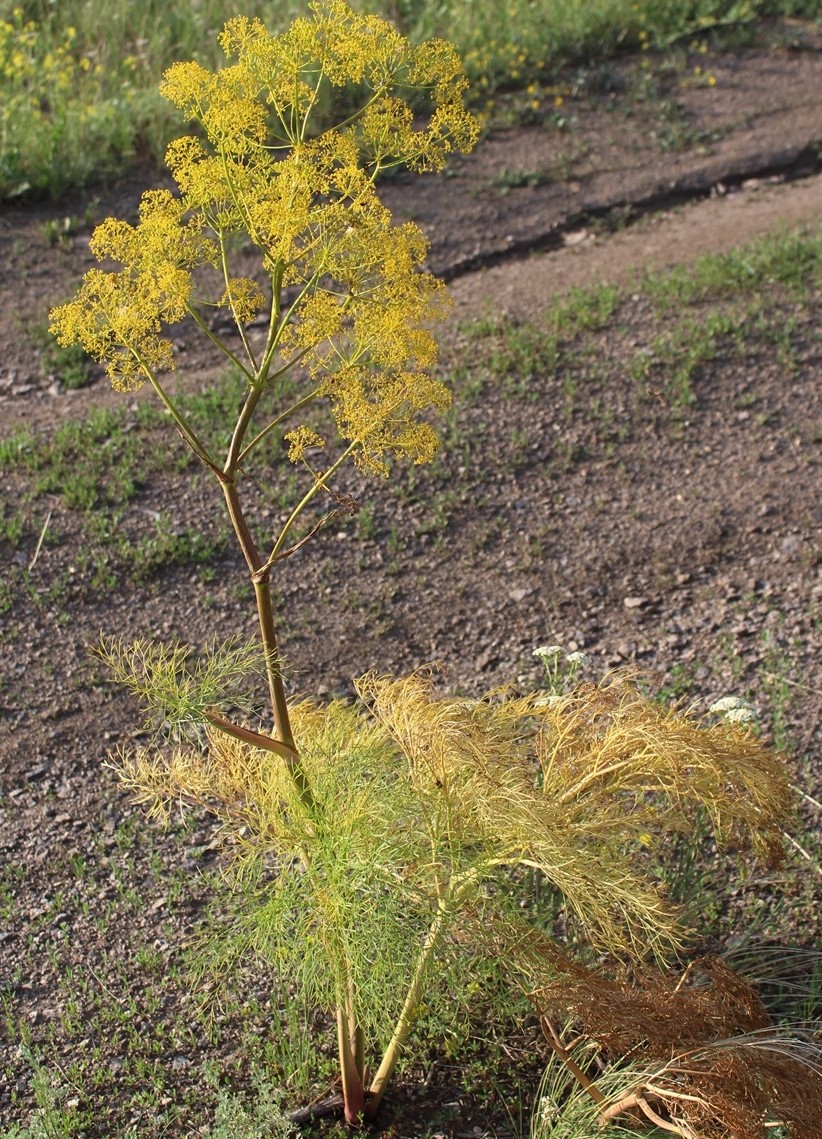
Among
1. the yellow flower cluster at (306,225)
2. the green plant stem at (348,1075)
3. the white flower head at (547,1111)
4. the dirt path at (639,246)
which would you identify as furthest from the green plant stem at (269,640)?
the dirt path at (639,246)

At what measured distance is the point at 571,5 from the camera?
30.2ft

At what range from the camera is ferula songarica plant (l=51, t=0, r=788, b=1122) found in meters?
2.35

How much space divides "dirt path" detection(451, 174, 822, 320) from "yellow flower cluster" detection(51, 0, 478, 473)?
4183mm

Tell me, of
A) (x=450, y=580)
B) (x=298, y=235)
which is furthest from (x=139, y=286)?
(x=450, y=580)

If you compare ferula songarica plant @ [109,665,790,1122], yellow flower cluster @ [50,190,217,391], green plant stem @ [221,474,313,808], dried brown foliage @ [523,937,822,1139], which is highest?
yellow flower cluster @ [50,190,217,391]

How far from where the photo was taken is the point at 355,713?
10.1 feet

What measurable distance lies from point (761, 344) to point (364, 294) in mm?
4204

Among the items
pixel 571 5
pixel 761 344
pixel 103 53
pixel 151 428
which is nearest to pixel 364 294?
pixel 151 428

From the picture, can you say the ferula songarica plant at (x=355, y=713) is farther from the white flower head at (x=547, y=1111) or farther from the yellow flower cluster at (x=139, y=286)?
the white flower head at (x=547, y=1111)

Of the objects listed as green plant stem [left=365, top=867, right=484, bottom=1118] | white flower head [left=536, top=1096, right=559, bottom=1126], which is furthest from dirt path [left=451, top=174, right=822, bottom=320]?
white flower head [left=536, top=1096, right=559, bottom=1126]

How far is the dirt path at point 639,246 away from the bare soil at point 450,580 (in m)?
0.02

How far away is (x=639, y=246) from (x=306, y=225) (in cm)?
538

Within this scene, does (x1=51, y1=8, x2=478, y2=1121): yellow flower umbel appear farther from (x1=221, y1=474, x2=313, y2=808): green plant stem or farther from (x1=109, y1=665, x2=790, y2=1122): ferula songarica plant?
(x1=109, y1=665, x2=790, y2=1122): ferula songarica plant

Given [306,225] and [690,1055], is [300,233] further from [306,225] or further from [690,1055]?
[690,1055]
